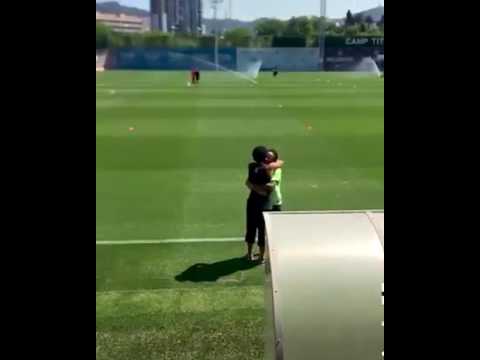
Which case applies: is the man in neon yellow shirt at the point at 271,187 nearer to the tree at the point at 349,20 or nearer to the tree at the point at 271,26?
the tree at the point at 349,20

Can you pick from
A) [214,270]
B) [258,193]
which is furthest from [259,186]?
[214,270]

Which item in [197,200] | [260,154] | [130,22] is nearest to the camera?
[260,154]

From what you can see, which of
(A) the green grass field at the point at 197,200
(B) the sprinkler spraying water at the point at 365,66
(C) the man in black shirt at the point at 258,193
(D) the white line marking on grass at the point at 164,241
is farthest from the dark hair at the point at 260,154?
(B) the sprinkler spraying water at the point at 365,66

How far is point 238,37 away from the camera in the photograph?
324 ft

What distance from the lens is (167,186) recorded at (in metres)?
14.6

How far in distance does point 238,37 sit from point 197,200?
88.0 meters

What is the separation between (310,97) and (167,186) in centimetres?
2346

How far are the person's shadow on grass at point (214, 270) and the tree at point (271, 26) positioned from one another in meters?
97.5

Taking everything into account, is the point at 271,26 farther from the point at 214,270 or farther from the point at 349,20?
the point at 214,270

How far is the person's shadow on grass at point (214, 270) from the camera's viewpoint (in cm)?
856

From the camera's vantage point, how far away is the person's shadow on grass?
8562mm
